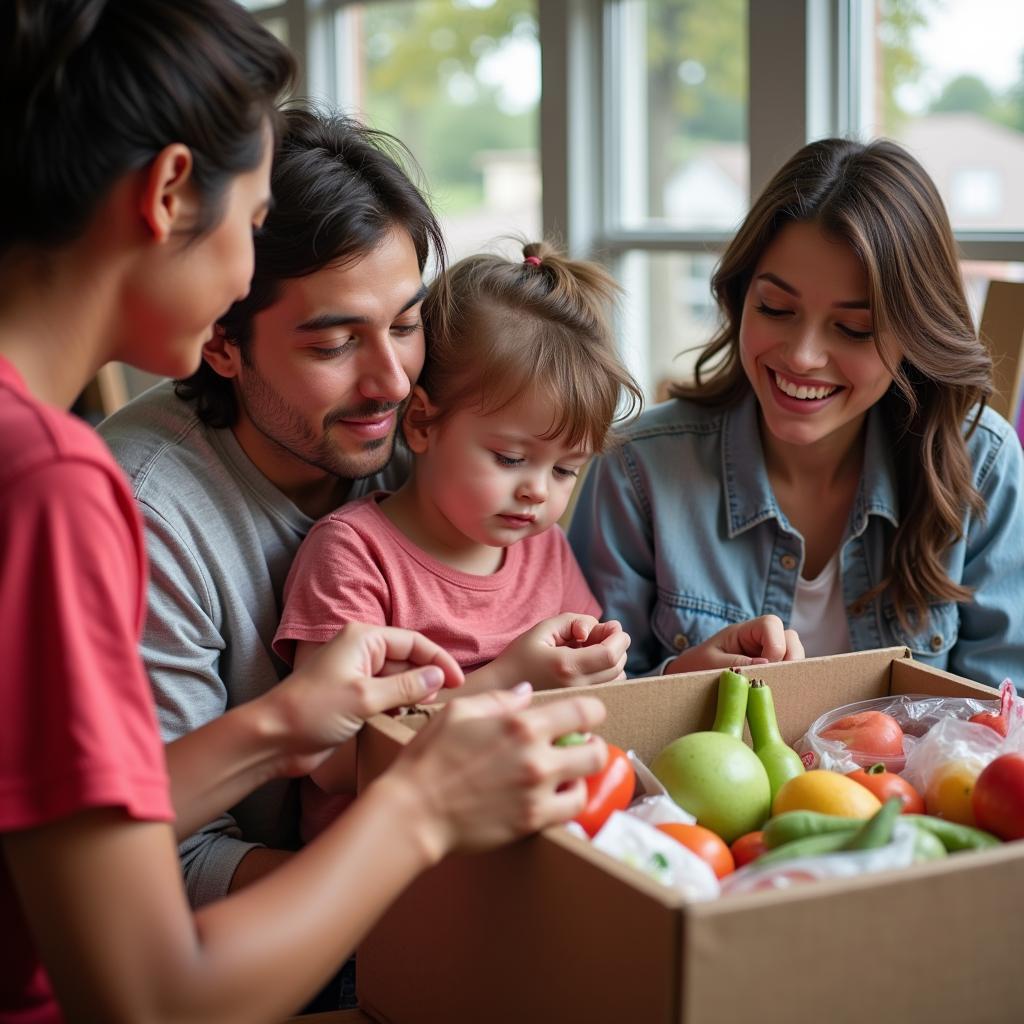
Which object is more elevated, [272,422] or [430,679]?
[272,422]

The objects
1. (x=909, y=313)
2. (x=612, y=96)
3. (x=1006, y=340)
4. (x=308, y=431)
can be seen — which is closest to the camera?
(x=308, y=431)

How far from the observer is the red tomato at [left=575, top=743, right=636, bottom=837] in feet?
3.09

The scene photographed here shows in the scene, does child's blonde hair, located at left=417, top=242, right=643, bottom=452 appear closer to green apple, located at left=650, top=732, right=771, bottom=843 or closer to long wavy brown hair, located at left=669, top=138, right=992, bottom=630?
long wavy brown hair, located at left=669, top=138, right=992, bottom=630

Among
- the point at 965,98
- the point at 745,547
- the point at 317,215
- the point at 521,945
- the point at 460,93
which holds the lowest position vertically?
the point at 521,945

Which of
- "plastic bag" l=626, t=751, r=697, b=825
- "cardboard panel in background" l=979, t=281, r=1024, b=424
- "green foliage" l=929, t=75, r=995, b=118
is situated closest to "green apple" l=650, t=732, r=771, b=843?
"plastic bag" l=626, t=751, r=697, b=825

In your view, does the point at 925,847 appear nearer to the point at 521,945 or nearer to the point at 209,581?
the point at 521,945

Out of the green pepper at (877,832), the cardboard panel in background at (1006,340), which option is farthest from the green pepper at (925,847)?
the cardboard panel in background at (1006,340)

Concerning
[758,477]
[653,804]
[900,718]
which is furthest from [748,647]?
[653,804]

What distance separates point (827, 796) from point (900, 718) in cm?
26

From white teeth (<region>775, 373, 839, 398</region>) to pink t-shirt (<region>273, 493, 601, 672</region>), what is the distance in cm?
35

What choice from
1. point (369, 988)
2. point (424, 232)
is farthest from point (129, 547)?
point (424, 232)

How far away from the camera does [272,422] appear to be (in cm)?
137

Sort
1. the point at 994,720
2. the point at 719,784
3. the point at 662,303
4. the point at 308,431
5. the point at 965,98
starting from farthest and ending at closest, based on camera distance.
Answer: the point at 662,303
the point at 965,98
the point at 308,431
the point at 994,720
the point at 719,784

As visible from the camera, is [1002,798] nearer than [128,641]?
No
